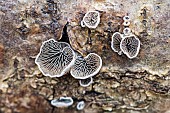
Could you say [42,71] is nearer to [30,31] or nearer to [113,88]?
[30,31]

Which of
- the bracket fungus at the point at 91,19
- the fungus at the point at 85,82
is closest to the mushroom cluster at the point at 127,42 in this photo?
the bracket fungus at the point at 91,19

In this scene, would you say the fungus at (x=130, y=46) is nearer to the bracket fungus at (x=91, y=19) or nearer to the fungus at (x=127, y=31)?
the fungus at (x=127, y=31)

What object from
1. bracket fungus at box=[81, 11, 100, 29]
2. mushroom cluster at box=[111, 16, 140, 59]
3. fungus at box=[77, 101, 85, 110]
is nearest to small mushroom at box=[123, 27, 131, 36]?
mushroom cluster at box=[111, 16, 140, 59]

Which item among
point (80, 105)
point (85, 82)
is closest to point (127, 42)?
point (85, 82)

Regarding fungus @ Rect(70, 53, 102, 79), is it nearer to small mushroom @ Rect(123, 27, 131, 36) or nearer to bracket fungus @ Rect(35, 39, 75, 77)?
bracket fungus @ Rect(35, 39, 75, 77)

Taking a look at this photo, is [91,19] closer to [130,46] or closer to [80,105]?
[130,46]

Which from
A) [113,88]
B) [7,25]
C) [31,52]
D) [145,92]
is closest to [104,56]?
[113,88]
